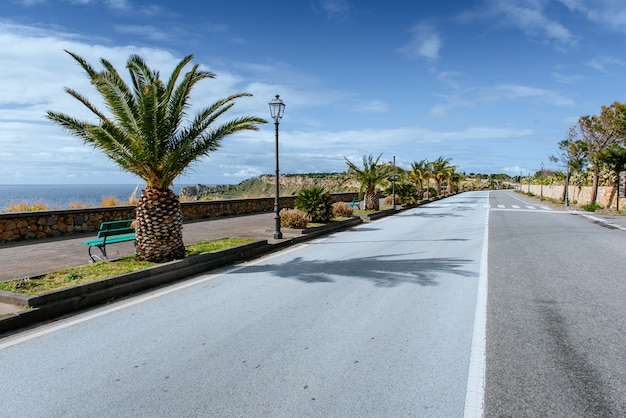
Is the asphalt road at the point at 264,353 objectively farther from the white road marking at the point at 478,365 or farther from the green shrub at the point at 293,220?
the green shrub at the point at 293,220

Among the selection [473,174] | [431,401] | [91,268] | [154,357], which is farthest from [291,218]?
[473,174]

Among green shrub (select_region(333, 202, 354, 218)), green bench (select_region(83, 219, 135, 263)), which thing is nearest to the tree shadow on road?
green bench (select_region(83, 219, 135, 263))

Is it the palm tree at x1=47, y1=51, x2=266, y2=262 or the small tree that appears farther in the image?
the small tree

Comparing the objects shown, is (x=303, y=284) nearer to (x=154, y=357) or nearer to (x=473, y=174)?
(x=154, y=357)

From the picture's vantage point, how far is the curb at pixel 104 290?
5555 mm

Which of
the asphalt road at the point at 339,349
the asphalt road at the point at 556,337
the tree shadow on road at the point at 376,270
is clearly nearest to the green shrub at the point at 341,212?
the tree shadow on road at the point at 376,270

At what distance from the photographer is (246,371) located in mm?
4012

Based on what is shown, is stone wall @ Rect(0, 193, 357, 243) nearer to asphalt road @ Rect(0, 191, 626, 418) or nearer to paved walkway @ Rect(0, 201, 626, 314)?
paved walkway @ Rect(0, 201, 626, 314)

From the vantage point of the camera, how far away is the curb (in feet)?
18.2

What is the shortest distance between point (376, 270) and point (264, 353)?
465 cm

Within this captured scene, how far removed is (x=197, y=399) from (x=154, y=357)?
108 cm

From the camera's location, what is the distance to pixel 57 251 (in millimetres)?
10508

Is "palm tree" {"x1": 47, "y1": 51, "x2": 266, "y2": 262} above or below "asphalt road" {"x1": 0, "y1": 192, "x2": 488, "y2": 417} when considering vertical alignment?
above

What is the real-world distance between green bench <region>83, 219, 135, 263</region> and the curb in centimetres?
191
